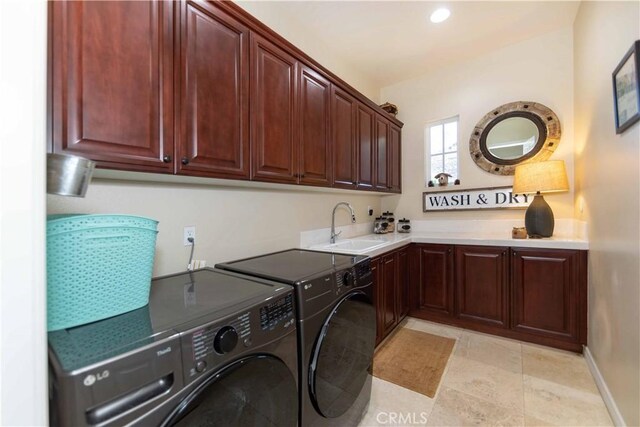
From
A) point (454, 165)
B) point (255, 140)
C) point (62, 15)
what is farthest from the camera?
point (454, 165)

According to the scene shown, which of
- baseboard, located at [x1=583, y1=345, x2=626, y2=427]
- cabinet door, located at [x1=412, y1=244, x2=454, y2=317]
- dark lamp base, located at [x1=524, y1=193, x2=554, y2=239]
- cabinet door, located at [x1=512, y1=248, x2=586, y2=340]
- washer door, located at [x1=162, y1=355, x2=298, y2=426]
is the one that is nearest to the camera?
washer door, located at [x1=162, y1=355, x2=298, y2=426]

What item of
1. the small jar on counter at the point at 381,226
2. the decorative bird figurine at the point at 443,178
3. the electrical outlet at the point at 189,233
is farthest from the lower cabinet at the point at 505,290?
the electrical outlet at the point at 189,233

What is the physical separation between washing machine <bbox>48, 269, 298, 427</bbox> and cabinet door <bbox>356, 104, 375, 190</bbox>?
1753 millimetres

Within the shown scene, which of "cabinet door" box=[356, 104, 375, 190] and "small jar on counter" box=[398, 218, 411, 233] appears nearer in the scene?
"cabinet door" box=[356, 104, 375, 190]

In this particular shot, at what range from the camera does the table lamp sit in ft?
7.55

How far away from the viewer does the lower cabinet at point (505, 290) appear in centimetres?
218

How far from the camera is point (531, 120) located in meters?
2.76

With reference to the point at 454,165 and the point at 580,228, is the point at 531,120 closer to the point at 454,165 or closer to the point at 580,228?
the point at 454,165

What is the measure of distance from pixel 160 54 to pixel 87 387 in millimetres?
1202

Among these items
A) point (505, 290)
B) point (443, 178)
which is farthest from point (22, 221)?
point (443, 178)

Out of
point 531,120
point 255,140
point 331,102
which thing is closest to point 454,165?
point 531,120

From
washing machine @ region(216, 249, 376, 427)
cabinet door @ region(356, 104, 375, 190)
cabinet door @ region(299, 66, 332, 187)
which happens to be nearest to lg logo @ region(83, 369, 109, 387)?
washing machine @ region(216, 249, 376, 427)

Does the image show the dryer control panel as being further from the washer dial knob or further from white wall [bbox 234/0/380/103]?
white wall [bbox 234/0/380/103]

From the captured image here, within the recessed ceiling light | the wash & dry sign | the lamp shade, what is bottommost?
the wash & dry sign
